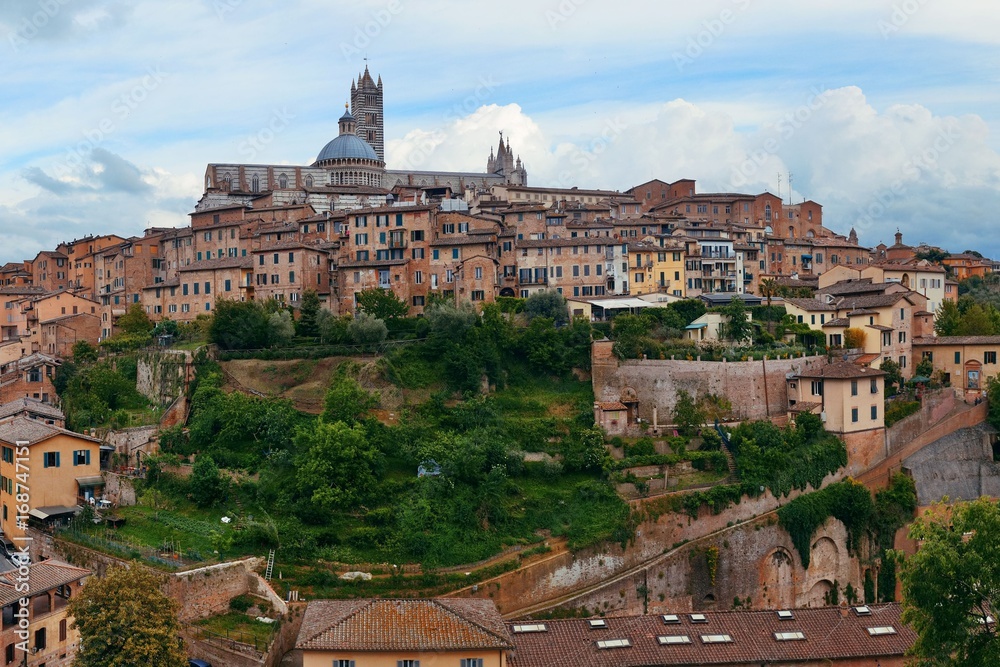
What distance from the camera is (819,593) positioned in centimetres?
4350

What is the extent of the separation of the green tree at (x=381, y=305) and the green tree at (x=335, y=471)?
13.0 m

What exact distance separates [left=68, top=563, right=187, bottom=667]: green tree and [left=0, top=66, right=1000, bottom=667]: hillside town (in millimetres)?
299

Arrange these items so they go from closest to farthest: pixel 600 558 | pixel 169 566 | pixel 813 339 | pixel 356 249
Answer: pixel 169 566 → pixel 600 558 → pixel 813 339 → pixel 356 249

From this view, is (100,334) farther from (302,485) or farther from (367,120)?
(367,120)

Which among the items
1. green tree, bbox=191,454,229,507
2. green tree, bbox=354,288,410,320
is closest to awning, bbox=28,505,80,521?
green tree, bbox=191,454,229,507

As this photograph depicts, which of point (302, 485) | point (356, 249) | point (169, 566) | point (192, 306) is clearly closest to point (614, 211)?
point (356, 249)

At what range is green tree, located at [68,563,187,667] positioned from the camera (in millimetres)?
29281

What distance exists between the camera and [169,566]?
36.1 metres

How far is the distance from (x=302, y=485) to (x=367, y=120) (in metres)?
72.5

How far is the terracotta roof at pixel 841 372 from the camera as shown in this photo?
4675cm

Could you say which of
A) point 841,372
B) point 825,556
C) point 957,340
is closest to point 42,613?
point 825,556

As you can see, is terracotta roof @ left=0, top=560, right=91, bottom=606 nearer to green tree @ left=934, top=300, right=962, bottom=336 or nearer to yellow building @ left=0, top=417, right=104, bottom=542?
yellow building @ left=0, top=417, right=104, bottom=542

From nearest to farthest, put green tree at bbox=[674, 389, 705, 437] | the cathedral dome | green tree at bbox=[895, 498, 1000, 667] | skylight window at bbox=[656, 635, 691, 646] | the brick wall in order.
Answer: green tree at bbox=[895, 498, 1000, 667] < skylight window at bbox=[656, 635, 691, 646] < green tree at bbox=[674, 389, 705, 437] < the brick wall < the cathedral dome

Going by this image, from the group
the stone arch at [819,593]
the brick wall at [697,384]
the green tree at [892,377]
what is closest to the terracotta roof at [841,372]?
the brick wall at [697,384]
